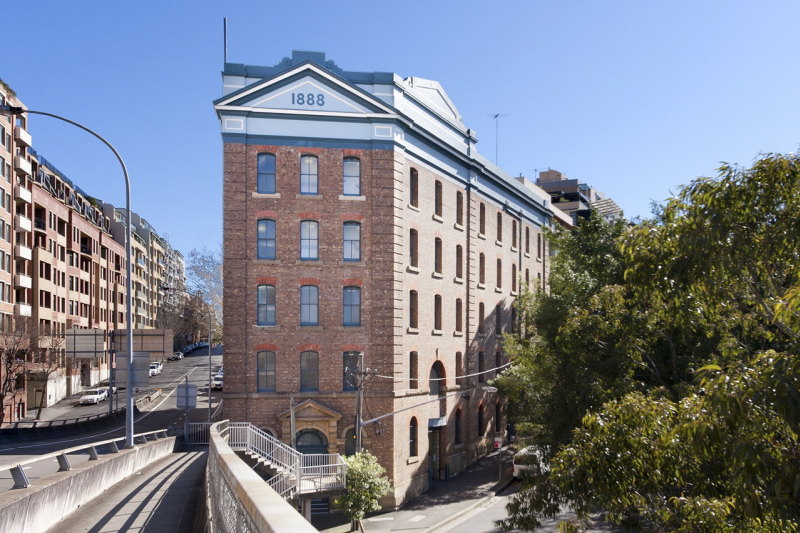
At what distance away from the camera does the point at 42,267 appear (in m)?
72.8

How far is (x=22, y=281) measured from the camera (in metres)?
67.2

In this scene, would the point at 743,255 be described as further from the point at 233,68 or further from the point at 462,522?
the point at 233,68

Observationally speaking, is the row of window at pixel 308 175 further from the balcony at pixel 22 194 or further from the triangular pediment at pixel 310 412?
the balcony at pixel 22 194

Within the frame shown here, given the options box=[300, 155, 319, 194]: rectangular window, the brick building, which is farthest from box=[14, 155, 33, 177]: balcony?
box=[300, 155, 319, 194]: rectangular window

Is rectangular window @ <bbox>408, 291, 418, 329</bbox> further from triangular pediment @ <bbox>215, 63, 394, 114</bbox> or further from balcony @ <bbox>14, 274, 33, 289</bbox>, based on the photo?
balcony @ <bbox>14, 274, 33, 289</bbox>

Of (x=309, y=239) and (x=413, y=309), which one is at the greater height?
(x=309, y=239)

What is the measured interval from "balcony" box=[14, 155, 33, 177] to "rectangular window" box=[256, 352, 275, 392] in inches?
1529

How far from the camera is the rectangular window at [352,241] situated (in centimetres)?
3875

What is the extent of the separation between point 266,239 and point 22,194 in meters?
Answer: 38.0

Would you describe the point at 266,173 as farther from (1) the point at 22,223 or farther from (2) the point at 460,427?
(1) the point at 22,223

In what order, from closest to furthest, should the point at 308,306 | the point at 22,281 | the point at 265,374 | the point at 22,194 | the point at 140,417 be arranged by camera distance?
the point at 265,374 → the point at 308,306 → the point at 140,417 → the point at 22,194 → the point at 22,281

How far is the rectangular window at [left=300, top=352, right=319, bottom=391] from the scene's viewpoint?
37.9 metres

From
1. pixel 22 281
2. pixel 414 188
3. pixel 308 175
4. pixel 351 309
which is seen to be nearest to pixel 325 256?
pixel 351 309

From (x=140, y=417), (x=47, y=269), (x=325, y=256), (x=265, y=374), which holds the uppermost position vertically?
(x=47, y=269)
